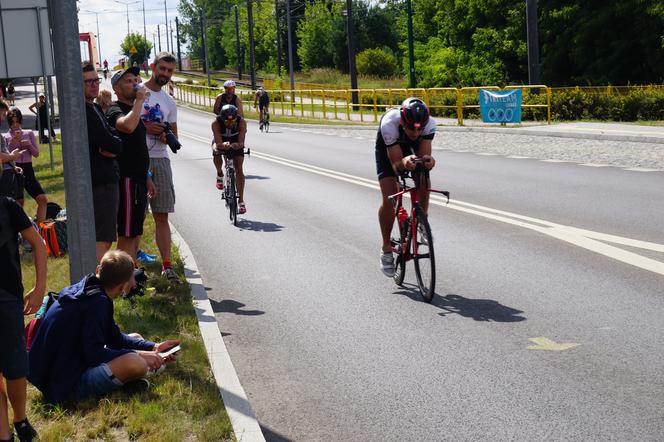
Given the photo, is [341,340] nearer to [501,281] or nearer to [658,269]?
[501,281]

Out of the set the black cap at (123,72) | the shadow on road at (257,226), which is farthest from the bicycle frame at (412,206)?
the shadow on road at (257,226)

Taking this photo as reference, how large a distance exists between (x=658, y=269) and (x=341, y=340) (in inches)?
128

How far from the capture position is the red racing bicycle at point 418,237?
26.3 ft

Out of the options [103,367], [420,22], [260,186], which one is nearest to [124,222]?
[103,367]

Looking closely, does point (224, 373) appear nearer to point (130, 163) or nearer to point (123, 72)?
point (130, 163)

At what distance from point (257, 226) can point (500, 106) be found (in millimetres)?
20355

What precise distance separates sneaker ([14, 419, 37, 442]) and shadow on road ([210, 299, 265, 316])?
3292mm

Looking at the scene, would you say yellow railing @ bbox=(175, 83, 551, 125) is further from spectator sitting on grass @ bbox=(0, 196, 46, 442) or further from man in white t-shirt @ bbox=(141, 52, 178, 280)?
spectator sitting on grass @ bbox=(0, 196, 46, 442)

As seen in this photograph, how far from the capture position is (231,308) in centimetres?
827

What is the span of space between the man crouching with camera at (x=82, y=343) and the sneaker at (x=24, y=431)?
0.59 metres

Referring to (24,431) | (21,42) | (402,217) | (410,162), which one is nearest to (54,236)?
(21,42)

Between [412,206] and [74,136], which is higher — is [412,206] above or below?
below

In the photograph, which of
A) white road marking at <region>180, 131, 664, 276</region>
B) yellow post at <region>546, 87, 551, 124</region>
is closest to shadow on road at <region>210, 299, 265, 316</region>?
white road marking at <region>180, 131, 664, 276</region>

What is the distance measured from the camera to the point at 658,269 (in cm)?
869
